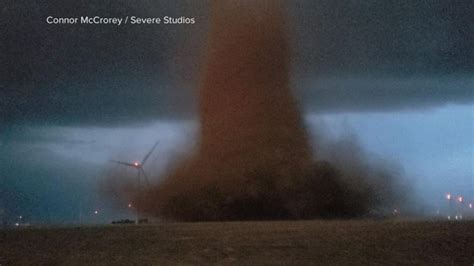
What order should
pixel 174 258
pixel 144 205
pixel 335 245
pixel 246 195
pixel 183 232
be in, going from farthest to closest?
pixel 144 205
pixel 246 195
pixel 183 232
pixel 335 245
pixel 174 258

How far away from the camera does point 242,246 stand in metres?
21.2

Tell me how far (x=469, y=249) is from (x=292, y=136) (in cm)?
3236

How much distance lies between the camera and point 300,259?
20141 millimetres

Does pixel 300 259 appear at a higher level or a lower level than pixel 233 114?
lower

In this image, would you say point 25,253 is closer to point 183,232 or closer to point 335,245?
point 183,232

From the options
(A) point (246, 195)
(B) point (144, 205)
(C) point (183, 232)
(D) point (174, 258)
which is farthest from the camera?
(B) point (144, 205)

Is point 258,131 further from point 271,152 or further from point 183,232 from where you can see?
point 183,232

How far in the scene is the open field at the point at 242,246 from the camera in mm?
20031

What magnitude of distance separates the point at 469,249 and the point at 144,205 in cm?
3523

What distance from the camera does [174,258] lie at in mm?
19922

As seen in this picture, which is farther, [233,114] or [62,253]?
[233,114]

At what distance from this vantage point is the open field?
20031mm

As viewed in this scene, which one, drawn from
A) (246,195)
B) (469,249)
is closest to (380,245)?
(469,249)


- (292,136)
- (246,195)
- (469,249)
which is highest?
(292,136)
